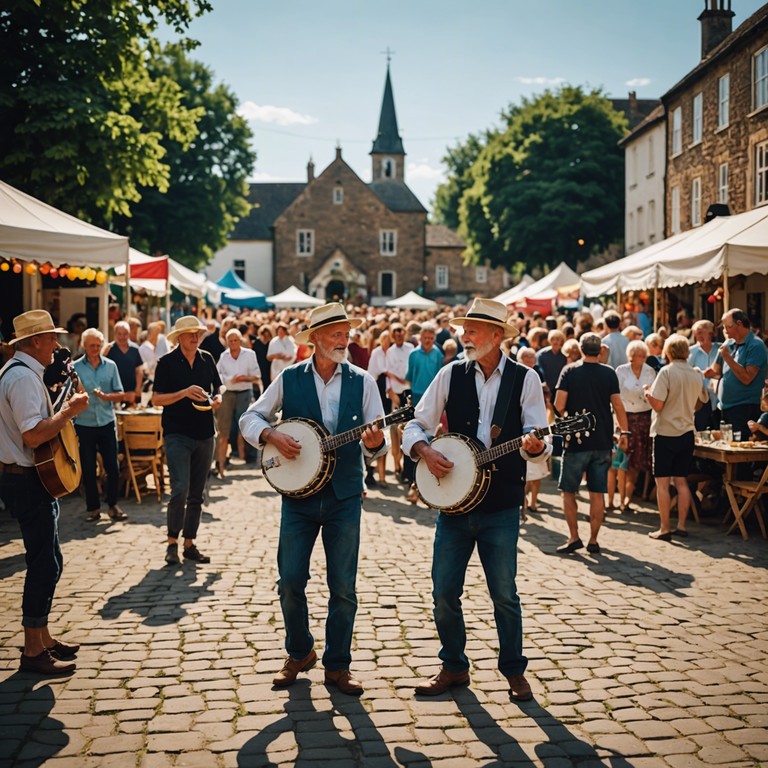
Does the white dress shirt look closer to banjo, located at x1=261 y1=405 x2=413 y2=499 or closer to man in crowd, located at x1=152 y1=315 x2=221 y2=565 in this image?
banjo, located at x1=261 y1=405 x2=413 y2=499

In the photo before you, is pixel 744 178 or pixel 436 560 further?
pixel 744 178

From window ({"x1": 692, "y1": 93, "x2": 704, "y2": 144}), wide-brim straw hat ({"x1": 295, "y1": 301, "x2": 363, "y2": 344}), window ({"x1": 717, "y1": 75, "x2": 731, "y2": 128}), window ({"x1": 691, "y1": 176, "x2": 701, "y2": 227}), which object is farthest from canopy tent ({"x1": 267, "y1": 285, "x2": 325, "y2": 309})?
wide-brim straw hat ({"x1": 295, "y1": 301, "x2": 363, "y2": 344})

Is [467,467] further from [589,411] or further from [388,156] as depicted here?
[388,156]

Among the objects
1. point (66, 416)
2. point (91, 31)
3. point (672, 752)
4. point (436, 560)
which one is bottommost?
point (672, 752)

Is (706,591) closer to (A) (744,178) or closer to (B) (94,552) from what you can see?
(B) (94,552)

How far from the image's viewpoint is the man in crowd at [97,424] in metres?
10.8

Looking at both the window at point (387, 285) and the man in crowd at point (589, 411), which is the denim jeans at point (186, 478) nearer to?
the man in crowd at point (589, 411)

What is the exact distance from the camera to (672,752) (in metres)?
4.67

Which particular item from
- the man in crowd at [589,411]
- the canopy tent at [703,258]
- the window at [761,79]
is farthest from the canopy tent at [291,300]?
the man in crowd at [589,411]

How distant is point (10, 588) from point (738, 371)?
7.89 meters

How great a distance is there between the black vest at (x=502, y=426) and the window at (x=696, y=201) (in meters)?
28.2

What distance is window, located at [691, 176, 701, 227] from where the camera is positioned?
31484 mm

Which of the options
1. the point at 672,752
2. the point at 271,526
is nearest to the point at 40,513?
the point at 672,752

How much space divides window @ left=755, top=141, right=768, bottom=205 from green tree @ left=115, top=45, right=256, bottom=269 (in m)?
24.7
